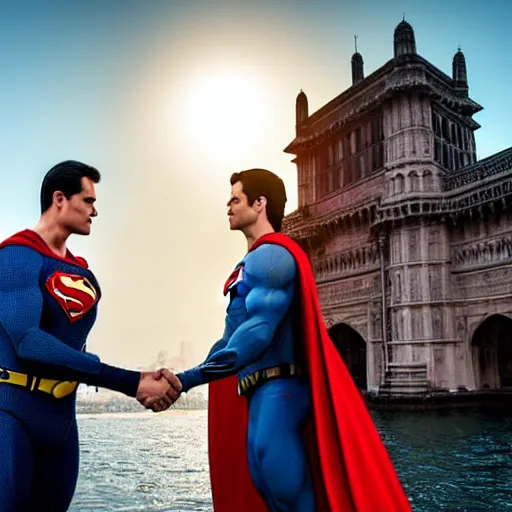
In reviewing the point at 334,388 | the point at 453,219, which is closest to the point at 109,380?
the point at 334,388

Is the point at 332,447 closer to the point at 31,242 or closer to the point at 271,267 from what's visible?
the point at 271,267

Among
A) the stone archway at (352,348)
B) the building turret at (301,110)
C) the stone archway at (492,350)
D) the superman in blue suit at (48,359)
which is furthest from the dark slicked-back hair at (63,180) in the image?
the building turret at (301,110)

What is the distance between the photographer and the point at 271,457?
79.1 inches

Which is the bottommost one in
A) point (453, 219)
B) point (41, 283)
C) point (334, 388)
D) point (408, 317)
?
point (334, 388)

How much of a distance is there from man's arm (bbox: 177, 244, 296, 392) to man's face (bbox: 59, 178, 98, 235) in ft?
2.35

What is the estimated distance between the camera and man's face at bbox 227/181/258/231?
253cm

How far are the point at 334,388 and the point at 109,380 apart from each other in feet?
2.82

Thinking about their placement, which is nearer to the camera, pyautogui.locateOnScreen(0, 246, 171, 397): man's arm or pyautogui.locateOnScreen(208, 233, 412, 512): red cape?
pyautogui.locateOnScreen(0, 246, 171, 397): man's arm

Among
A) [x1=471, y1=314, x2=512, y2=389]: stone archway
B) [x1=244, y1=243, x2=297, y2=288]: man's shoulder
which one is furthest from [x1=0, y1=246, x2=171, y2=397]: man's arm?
[x1=471, y1=314, x2=512, y2=389]: stone archway

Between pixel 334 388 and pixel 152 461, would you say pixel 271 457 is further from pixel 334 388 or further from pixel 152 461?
pixel 152 461

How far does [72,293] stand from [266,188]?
0.99 m

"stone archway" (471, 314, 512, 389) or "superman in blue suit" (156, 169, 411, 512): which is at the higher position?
"stone archway" (471, 314, 512, 389)

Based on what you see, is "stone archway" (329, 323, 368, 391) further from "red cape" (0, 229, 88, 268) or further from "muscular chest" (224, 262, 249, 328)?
"red cape" (0, 229, 88, 268)

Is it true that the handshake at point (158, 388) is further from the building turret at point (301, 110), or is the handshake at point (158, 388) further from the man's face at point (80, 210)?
the building turret at point (301, 110)
